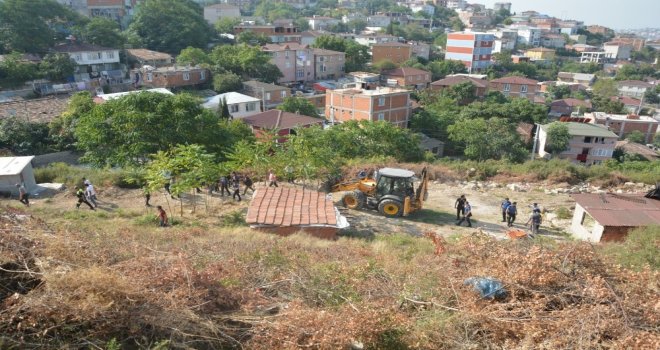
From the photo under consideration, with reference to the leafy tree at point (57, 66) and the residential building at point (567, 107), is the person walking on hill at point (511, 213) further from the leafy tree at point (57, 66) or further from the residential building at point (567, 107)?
the residential building at point (567, 107)

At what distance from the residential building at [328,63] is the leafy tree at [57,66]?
27.8m

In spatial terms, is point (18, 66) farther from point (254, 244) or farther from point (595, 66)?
point (595, 66)

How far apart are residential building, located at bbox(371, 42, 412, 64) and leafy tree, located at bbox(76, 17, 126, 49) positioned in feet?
119

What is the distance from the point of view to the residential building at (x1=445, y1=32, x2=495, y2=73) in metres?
73.6

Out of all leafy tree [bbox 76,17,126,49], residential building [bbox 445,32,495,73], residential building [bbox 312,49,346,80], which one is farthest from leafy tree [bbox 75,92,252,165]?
residential building [bbox 445,32,495,73]

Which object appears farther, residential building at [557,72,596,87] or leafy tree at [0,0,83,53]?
residential building at [557,72,596,87]

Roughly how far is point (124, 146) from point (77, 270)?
549 inches

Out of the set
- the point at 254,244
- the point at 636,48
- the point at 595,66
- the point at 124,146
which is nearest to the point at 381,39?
the point at 595,66

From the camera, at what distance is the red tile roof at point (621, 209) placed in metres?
11.8

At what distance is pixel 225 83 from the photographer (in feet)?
142

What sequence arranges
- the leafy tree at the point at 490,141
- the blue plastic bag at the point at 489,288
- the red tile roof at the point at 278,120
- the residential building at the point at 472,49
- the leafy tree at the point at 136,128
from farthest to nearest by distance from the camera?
the residential building at the point at 472,49
the leafy tree at the point at 490,141
the red tile roof at the point at 278,120
the leafy tree at the point at 136,128
the blue plastic bag at the point at 489,288

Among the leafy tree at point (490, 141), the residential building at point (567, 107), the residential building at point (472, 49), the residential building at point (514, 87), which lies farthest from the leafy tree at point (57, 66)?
the residential building at point (472, 49)

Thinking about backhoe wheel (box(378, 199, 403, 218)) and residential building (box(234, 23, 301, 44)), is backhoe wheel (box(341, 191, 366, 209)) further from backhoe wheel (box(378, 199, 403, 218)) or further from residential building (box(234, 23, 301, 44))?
residential building (box(234, 23, 301, 44))

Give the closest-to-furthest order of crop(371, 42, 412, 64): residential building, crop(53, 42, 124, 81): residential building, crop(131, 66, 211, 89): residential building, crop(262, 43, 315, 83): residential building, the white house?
1. the white house
2. crop(131, 66, 211, 89): residential building
3. crop(53, 42, 124, 81): residential building
4. crop(262, 43, 315, 83): residential building
5. crop(371, 42, 412, 64): residential building
